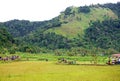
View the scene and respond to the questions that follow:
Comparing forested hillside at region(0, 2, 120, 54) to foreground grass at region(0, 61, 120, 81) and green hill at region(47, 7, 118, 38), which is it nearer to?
green hill at region(47, 7, 118, 38)

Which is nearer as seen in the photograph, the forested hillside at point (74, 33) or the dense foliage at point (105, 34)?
the forested hillside at point (74, 33)

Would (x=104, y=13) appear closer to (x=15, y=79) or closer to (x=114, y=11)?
(x=114, y=11)

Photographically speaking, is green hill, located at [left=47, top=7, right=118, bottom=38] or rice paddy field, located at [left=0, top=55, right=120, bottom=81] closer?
rice paddy field, located at [left=0, top=55, right=120, bottom=81]

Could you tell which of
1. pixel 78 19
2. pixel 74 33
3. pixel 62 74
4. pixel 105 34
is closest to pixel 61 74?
pixel 62 74

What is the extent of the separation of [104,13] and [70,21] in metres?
27.4

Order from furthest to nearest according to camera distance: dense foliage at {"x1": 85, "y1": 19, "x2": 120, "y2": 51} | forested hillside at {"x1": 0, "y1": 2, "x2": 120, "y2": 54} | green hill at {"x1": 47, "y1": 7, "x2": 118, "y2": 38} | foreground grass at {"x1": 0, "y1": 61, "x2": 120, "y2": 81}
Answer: green hill at {"x1": 47, "y1": 7, "x2": 118, "y2": 38}
dense foliage at {"x1": 85, "y1": 19, "x2": 120, "y2": 51}
forested hillside at {"x1": 0, "y1": 2, "x2": 120, "y2": 54}
foreground grass at {"x1": 0, "y1": 61, "x2": 120, "y2": 81}

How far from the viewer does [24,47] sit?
89.7 metres

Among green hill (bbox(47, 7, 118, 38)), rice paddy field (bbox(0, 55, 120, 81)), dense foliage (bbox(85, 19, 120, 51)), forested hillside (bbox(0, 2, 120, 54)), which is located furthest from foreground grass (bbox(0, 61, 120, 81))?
green hill (bbox(47, 7, 118, 38))

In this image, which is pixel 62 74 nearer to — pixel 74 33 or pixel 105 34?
pixel 105 34

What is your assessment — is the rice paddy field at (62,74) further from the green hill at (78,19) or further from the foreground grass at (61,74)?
the green hill at (78,19)

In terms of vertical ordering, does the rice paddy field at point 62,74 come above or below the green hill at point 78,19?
below

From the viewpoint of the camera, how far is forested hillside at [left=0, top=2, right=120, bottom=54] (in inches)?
4122

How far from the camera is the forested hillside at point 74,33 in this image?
105 metres

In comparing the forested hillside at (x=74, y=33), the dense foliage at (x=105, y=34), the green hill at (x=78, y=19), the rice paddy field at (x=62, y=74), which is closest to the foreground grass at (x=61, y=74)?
the rice paddy field at (x=62, y=74)
